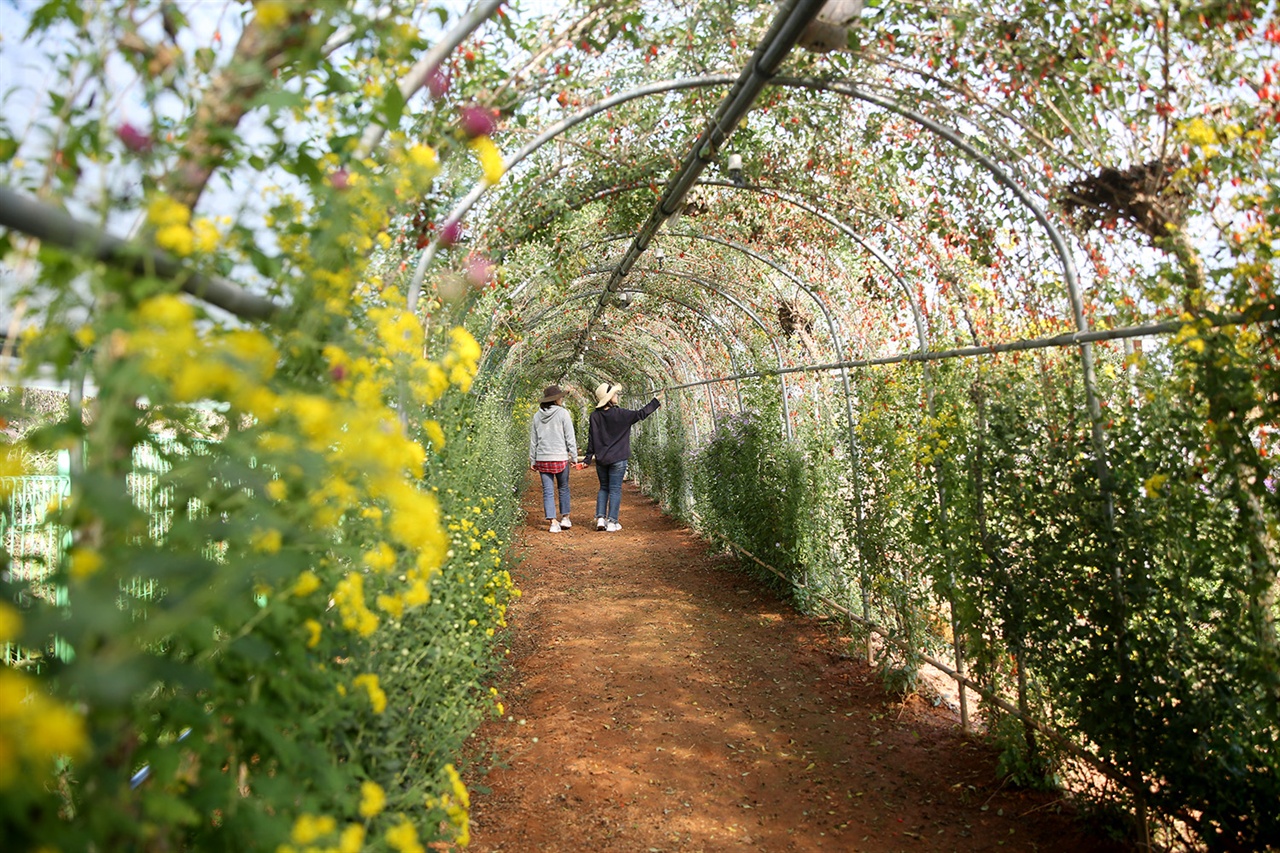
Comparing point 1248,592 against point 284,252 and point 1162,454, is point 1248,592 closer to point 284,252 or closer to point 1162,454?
point 1162,454

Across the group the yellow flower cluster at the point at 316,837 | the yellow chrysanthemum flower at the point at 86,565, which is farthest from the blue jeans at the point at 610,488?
the yellow chrysanthemum flower at the point at 86,565

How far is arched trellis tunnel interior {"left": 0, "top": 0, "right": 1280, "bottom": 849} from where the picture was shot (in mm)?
1246

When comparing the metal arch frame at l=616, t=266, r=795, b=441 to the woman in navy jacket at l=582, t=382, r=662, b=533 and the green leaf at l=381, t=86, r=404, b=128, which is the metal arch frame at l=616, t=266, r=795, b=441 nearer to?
the woman in navy jacket at l=582, t=382, r=662, b=533

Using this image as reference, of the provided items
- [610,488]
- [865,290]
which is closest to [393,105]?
[865,290]

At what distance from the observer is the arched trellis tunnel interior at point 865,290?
1.25m

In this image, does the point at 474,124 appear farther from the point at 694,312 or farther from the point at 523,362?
the point at 523,362

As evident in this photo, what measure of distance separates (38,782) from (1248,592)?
2.97 meters

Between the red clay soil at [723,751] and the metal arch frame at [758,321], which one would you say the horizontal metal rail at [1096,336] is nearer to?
the red clay soil at [723,751]

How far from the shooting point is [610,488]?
11.4m

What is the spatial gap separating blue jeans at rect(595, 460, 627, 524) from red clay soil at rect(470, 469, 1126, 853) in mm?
4311

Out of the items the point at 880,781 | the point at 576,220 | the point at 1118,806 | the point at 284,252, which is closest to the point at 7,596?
the point at 284,252

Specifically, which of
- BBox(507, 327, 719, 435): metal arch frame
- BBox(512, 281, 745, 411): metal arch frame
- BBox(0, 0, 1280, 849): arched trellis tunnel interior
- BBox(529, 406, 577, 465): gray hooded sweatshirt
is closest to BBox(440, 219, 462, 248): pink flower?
BBox(0, 0, 1280, 849): arched trellis tunnel interior

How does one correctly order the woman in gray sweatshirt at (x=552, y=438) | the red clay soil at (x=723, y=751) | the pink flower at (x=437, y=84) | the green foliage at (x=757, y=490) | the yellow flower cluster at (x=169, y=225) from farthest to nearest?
the woman in gray sweatshirt at (x=552, y=438)
the green foliage at (x=757, y=490)
the red clay soil at (x=723, y=751)
the pink flower at (x=437, y=84)
the yellow flower cluster at (x=169, y=225)

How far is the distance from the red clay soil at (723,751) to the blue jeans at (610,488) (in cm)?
431
